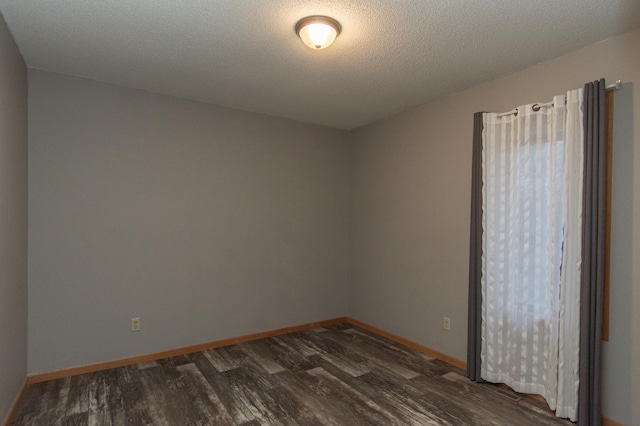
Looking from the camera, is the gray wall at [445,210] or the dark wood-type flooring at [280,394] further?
the dark wood-type flooring at [280,394]

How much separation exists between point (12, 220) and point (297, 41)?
7.15ft

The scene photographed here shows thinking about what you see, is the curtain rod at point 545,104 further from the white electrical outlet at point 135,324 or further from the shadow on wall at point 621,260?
the white electrical outlet at point 135,324

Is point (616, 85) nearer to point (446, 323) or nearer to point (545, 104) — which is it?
point (545, 104)

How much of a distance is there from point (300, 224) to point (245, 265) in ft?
2.67

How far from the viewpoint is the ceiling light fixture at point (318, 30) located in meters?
2.00

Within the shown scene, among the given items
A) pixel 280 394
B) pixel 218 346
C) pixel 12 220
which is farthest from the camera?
pixel 218 346

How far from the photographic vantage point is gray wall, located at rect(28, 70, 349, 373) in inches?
111

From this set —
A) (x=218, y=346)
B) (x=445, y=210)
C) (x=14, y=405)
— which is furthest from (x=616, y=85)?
(x=14, y=405)

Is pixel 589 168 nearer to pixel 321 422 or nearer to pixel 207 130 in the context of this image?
pixel 321 422

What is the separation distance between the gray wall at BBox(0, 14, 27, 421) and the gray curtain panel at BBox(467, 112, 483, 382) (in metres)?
3.20

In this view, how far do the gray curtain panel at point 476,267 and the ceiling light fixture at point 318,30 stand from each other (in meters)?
1.51

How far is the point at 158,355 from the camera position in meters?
3.23

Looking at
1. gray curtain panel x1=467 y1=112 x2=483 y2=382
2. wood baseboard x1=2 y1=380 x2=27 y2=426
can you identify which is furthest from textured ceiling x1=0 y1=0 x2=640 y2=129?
wood baseboard x1=2 y1=380 x2=27 y2=426

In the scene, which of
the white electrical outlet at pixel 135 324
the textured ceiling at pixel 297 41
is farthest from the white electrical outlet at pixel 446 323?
the white electrical outlet at pixel 135 324
